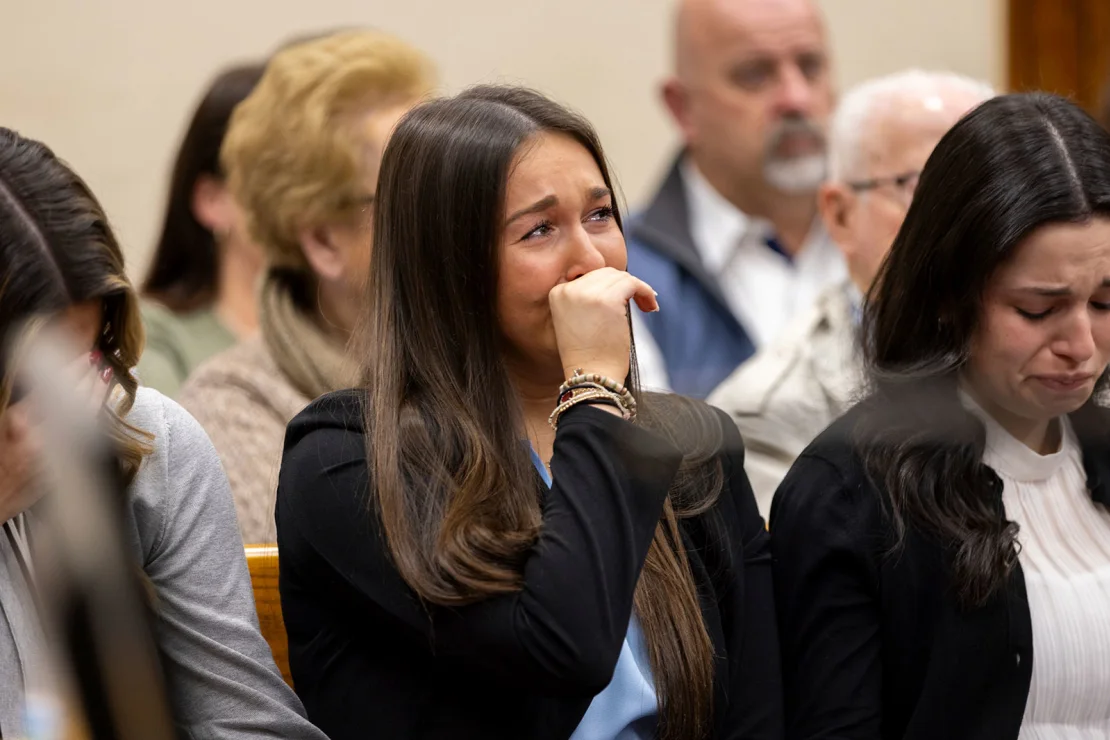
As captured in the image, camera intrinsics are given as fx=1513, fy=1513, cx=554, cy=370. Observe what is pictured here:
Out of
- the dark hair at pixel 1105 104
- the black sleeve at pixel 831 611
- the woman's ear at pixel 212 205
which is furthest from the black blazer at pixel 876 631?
the woman's ear at pixel 212 205

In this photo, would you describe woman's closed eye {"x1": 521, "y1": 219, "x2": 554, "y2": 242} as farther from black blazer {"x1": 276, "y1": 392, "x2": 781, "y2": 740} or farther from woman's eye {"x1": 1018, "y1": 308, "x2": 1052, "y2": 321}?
woman's eye {"x1": 1018, "y1": 308, "x2": 1052, "y2": 321}

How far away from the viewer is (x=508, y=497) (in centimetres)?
135

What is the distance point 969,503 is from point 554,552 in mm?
487

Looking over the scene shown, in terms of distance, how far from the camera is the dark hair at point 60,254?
1.23 meters

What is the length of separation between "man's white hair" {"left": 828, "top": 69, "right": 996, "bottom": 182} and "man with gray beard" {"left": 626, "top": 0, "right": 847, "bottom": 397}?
0.42m

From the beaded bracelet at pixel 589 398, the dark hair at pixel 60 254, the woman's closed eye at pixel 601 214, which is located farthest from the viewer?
the woman's closed eye at pixel 601 214

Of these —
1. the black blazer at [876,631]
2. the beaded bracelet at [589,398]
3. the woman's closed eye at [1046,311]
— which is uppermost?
the beaded bracelet at [589,398]

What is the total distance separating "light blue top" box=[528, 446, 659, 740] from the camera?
139 cm

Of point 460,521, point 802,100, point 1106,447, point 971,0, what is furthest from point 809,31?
point 460,521

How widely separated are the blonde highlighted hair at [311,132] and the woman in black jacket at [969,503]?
0.85 metres

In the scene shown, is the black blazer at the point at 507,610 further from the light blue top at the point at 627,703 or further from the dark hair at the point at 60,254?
the dark hair at the point at 60,254

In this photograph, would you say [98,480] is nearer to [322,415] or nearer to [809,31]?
[322,415]

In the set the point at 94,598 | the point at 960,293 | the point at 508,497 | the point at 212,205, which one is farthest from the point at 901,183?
the point at 94,598

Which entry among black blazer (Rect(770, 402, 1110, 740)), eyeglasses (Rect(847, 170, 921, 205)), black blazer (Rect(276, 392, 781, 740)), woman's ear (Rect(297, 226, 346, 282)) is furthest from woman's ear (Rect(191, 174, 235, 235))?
black blazer (Rect(770, 402, 1110, 740))
